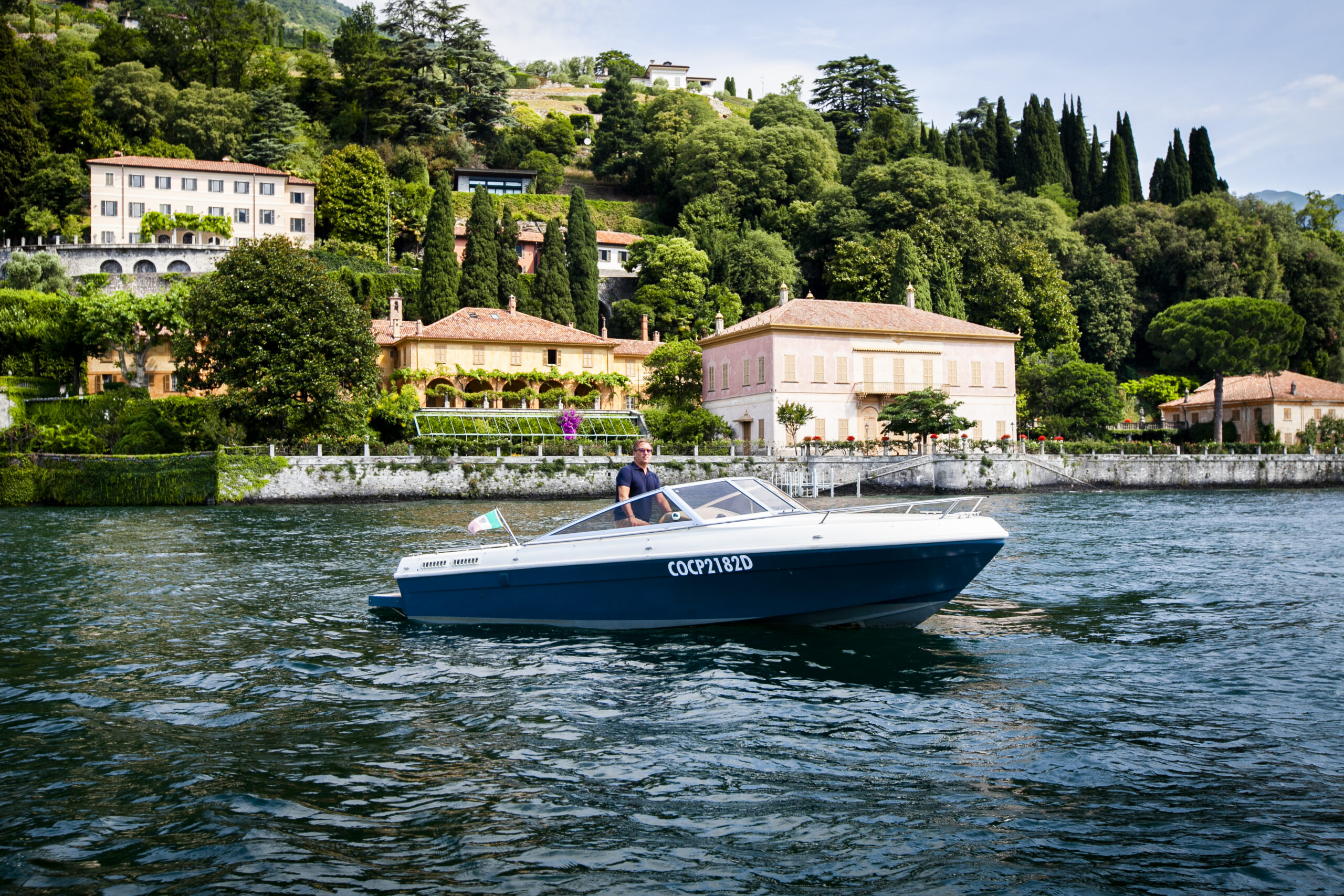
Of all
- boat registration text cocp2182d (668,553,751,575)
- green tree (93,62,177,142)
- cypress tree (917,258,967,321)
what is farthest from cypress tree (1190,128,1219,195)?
boat registration text cocp2182d (668,553,751,575)

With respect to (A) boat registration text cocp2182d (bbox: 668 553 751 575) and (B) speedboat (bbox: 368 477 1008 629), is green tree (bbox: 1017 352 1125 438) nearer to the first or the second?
(B) speedboat (bbox: 368 477 1008 629)

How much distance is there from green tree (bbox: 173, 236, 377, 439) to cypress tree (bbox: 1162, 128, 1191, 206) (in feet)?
243

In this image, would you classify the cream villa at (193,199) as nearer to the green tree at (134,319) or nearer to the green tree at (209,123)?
the green tree at (209,123)

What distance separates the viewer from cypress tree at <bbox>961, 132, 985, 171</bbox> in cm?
9050

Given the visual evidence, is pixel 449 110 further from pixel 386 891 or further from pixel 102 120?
pixel 386 891

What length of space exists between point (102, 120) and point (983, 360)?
66199mm

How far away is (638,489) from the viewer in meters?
12.0

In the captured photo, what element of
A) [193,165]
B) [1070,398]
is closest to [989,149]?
[1070,398]

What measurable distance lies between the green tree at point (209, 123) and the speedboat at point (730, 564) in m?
75.6

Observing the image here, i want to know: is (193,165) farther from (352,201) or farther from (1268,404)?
(1268,404)

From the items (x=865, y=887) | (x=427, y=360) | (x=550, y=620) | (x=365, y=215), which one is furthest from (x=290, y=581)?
(x=365, y=215)

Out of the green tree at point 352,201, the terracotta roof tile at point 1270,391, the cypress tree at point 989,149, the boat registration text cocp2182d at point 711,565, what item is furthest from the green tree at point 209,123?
the boat registration text cocp2182d at point 711,565

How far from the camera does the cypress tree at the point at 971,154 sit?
297ft

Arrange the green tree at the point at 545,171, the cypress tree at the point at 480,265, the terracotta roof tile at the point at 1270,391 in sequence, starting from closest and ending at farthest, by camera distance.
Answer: the cypress tree at the point at 480,265 < the terracotta roof tile at the point at 1270,391 < the green tree at the point at 545,171
